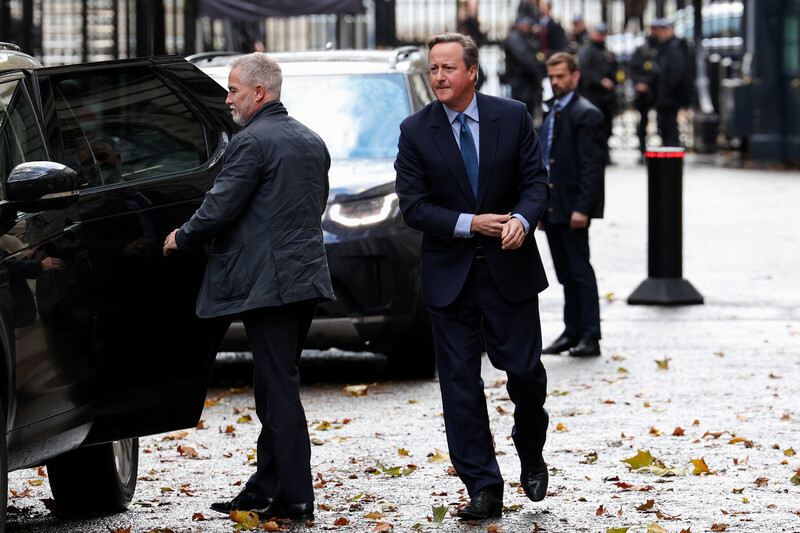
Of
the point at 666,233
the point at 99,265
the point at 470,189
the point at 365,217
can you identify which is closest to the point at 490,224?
the point at 470,189

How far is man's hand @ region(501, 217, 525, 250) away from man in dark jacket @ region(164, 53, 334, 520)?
69 centimetres

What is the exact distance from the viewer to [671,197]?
39.3 feet

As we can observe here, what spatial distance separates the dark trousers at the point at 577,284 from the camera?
397 inches

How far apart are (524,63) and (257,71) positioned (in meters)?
18.6

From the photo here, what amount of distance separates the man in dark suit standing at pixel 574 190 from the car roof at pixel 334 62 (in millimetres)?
955

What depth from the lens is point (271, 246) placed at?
5742 mm

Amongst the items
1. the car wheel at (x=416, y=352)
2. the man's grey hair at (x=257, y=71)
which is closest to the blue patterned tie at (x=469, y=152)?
the man's grey hair at (x=257, y=71)

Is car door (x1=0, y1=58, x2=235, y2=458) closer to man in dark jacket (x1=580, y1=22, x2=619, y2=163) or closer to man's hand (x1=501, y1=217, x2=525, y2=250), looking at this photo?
man's hand (x1=501, y1=217, x2=525, y2=250)

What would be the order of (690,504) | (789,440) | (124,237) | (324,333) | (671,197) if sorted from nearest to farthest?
1. (124,237)
2. (690,504)
3. (789,440)
4. (324,333)
5. (671,197)

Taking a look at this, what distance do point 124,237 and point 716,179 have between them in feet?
58.8

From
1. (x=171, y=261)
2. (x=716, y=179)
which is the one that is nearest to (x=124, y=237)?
(x=171, y=261)

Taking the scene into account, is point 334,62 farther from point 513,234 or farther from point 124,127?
point 513,234

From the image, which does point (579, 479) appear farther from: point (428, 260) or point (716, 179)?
point (716, 179)

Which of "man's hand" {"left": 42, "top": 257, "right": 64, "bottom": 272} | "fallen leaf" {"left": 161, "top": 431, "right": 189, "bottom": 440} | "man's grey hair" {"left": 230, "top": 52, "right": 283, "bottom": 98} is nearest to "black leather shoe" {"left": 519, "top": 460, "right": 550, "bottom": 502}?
"man's grey hair" {"left": 230, "top": 52, "right": 283, "bottom": 98}
